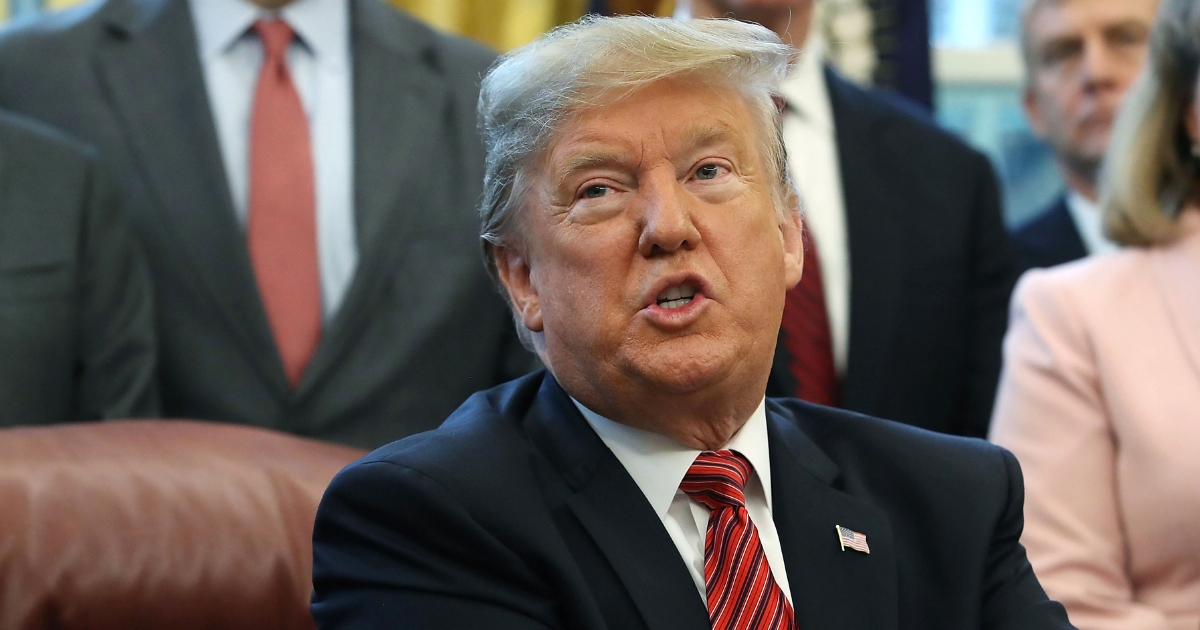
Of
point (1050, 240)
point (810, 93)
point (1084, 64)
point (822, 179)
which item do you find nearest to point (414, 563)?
point (822, 179)

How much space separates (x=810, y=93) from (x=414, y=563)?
168 cm

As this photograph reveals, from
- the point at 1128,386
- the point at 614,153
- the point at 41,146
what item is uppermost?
the point at 614,153

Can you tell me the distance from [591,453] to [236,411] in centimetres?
92

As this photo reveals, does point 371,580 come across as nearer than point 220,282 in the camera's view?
A: Yes

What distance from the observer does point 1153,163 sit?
7.42 feet

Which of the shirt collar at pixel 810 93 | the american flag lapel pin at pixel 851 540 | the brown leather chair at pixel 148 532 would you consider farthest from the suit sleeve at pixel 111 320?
the shirt collar at pixel 810 93

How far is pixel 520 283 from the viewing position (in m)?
1.61

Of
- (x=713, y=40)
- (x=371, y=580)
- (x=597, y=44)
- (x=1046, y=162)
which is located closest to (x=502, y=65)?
(x=597, y=44)

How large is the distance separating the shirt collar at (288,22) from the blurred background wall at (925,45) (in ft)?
3.14

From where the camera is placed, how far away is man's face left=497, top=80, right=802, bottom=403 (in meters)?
1.45

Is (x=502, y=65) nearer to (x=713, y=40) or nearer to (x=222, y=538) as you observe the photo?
(x=713, y=40)

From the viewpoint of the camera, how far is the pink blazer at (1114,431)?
6.57ft

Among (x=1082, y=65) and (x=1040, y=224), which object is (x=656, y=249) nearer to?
(x=1040, y=224)

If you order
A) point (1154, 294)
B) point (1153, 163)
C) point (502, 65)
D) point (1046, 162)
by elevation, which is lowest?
point (1046, 162)
